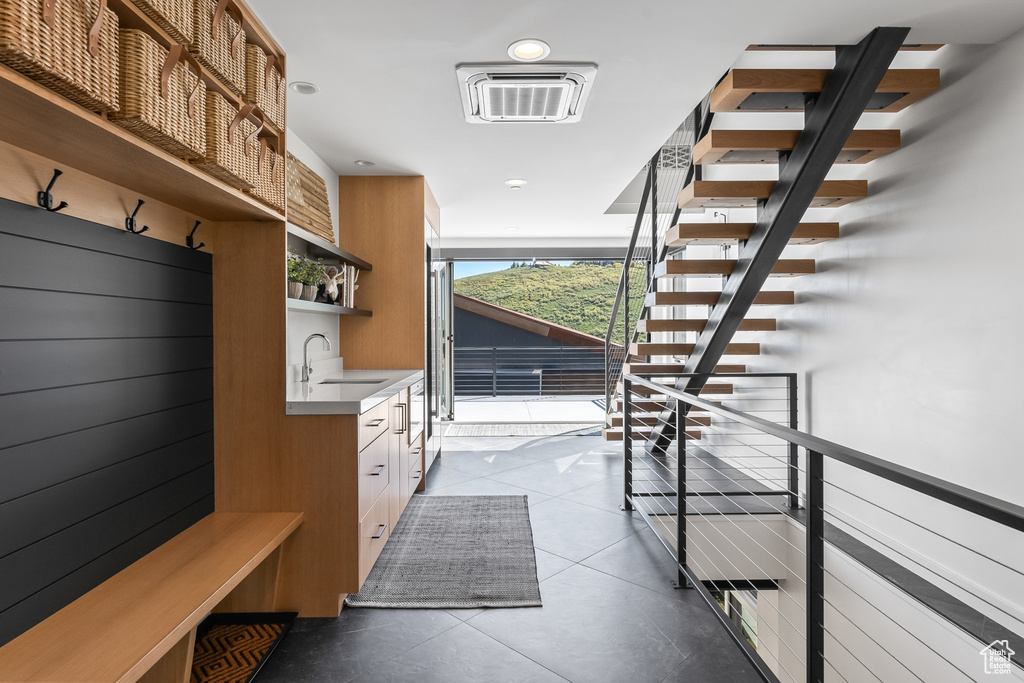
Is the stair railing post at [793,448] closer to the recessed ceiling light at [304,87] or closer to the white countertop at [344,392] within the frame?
the white countertop at [344,392]

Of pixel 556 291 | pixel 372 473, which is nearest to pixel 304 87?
pixel 372 473

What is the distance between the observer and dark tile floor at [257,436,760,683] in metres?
2.02

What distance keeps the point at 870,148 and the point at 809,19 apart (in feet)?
2.85

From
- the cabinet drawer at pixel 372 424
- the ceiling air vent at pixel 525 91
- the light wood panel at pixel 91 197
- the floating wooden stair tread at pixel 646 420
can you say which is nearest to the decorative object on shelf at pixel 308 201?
the light wood panel at pixel 91 197

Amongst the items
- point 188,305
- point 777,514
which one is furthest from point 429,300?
point 777,514

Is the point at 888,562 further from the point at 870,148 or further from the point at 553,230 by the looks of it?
the point at 553,230

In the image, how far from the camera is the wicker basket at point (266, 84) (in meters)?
2.19

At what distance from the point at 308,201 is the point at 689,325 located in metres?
2.53

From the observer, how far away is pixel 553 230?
6902 millimetres

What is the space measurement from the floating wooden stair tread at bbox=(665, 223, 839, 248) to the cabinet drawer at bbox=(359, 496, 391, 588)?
2.10 m

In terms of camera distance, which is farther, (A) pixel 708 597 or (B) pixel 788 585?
(B) pixel 788 585

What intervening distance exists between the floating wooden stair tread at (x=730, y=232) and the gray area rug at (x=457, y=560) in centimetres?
189

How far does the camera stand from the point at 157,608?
5.46ft
